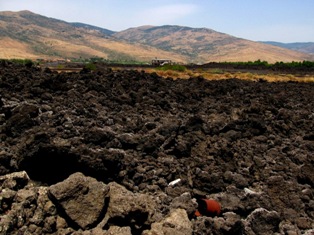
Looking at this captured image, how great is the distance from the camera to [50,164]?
6.48m

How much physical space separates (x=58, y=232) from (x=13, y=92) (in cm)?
825

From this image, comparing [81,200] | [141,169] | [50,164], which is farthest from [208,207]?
[50,164]

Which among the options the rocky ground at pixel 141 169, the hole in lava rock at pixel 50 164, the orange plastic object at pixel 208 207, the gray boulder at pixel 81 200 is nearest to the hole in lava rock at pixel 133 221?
the rocky ground at pixel 141 169

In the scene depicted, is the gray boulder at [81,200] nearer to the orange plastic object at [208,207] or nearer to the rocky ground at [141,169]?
the rocky ground at [141,169]

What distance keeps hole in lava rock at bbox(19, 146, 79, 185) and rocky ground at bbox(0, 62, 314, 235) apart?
0.02m

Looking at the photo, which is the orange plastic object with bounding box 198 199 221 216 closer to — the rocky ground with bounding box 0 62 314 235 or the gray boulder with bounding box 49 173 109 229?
the rocky ground with bounding box 0 62 314 235

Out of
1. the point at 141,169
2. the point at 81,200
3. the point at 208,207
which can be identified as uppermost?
the point at 81,200

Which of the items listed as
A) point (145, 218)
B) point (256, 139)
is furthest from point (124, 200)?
point (256, 139)

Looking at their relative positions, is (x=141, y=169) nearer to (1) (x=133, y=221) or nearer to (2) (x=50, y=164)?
(2) (x=50, y=164)

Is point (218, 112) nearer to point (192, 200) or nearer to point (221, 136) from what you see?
point (221, 136)

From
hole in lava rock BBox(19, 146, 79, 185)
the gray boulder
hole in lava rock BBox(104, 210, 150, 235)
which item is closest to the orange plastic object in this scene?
hole in lava rock BBox(104, 210, 150, 235)

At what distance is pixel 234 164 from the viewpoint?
827 centimetres

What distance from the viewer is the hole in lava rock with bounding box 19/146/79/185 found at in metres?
6.33

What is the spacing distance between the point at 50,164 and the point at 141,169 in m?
1.70
